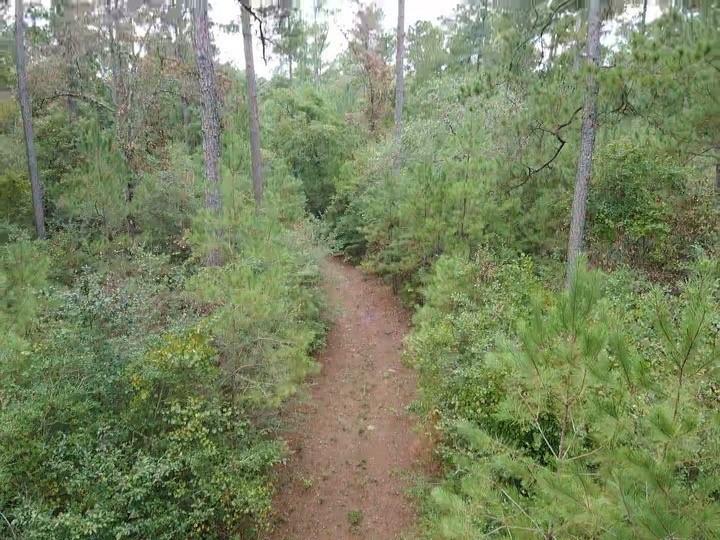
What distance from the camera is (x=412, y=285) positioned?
13.0 m

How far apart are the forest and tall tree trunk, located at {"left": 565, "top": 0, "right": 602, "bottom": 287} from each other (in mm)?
37

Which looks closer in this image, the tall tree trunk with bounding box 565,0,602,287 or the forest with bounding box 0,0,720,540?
the forest with bounding box 0,0,720,540

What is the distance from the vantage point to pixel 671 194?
371 inches

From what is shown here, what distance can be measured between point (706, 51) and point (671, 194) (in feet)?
14.0

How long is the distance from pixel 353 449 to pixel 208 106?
598 cm

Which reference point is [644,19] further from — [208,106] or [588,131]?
[208,106]

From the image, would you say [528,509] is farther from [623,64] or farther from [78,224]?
[78,224]

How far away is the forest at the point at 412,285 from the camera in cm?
323

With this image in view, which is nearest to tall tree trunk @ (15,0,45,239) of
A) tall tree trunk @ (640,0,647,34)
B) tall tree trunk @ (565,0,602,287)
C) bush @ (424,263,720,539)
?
tall tree trunk @ (565,0,602,287)

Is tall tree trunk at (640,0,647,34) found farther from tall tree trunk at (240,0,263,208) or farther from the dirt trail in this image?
tall tree trunk at (240,0,263,208)

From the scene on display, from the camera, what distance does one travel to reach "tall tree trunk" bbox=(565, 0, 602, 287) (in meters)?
7.08

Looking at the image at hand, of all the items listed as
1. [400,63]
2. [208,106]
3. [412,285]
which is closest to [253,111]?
[208,106]

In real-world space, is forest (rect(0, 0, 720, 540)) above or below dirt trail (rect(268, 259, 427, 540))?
above

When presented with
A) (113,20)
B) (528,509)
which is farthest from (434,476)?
(113,20)
